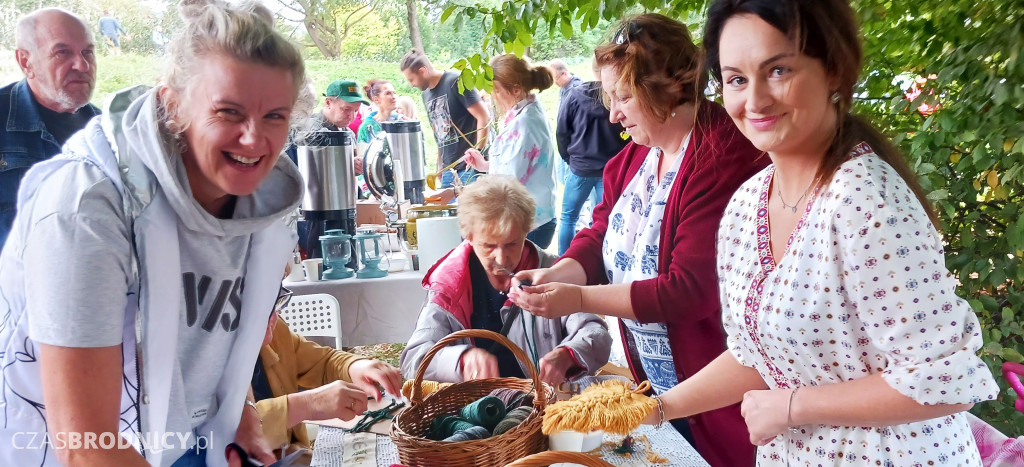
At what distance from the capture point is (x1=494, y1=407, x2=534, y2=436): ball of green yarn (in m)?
1.43

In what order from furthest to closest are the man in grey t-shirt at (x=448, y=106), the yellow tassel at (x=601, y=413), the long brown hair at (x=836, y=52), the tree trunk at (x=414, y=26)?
the tree trunk at (x=414, y=26) < the man in grey t-shirt at (x=448, y=106) < the yellow tassel at (x=601, y=413) < the long brown hair at (x=836, y=52)

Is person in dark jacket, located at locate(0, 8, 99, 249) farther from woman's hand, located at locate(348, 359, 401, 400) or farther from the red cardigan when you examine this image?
the red cardigan

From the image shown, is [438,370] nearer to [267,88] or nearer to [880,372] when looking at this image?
[267,88]

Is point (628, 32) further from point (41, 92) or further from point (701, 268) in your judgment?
point (41, 92)

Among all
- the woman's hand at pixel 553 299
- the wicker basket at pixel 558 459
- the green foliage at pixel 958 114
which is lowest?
the wicker basket at pixel 558 459

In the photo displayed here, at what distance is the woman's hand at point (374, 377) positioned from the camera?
175 cm

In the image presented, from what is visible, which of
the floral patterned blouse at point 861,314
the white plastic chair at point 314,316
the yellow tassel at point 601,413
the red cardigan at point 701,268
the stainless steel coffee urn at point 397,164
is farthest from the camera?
the stainless steel coffee urn at point 397,164

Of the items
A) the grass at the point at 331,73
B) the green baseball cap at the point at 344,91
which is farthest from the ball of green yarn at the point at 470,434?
the green baseball cap at the point at 344,91

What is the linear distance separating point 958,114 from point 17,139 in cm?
318

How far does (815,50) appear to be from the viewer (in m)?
1.06

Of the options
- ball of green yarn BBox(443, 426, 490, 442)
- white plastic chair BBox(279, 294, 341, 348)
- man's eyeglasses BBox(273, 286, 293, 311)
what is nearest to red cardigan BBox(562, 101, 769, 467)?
ball of green yarn BBox(443, 426, 490, 442)

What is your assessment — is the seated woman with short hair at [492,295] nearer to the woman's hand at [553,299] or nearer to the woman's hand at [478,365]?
the woman's hand at [478,365]

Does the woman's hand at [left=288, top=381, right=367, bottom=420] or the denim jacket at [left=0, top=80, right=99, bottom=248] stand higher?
the denim jacket at [left=0, top=80, right=99, bottom=248]

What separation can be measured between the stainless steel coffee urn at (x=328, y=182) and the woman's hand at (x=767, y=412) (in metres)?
2.20
